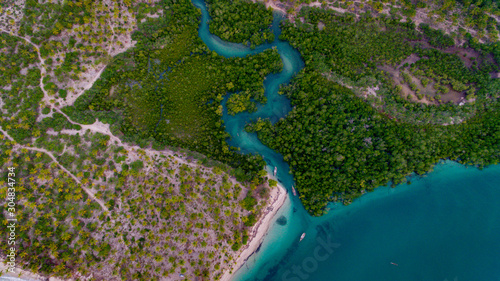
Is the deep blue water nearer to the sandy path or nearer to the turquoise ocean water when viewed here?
the turquoise ocean water

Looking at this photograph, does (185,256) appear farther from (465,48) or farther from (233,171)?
(465,48)

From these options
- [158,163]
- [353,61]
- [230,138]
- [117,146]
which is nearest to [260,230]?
[230,138]

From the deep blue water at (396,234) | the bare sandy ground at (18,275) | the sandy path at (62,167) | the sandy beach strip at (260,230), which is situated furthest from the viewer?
the deep blue water at (396,234)

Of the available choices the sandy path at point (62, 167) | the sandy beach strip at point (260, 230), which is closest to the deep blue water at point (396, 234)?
the sandy beach strip at point (260, 230)

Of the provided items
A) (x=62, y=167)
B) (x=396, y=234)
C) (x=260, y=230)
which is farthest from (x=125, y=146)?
(x=396, y=234)

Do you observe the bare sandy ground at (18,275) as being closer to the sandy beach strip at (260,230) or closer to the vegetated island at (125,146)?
the vegetated island at (125,146)

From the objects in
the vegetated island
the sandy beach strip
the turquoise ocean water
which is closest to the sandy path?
the vegetated island
